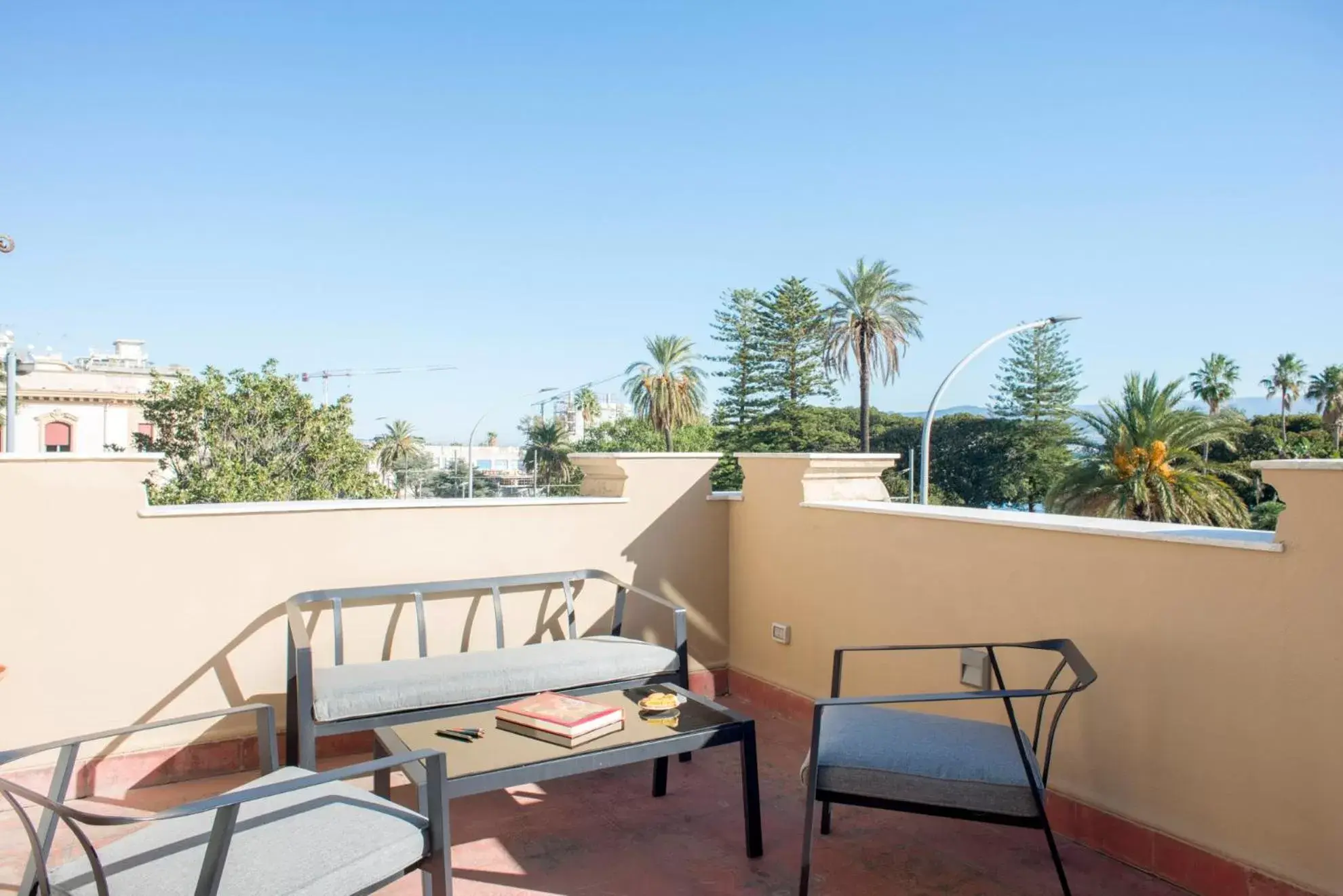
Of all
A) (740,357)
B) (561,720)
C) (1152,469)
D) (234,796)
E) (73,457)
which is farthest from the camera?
(740,357)

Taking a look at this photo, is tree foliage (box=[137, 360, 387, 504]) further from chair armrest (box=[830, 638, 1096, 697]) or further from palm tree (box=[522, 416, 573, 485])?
chair armrest (box=[830, 638, 1096, 697])

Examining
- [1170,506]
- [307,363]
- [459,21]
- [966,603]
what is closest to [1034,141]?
[1170,506]

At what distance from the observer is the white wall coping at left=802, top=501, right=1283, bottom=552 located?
2.14 meters

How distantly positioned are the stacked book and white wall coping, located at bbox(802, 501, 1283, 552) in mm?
1395

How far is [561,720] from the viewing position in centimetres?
239

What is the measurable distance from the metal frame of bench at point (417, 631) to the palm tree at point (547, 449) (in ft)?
141

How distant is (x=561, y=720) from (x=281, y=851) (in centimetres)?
89

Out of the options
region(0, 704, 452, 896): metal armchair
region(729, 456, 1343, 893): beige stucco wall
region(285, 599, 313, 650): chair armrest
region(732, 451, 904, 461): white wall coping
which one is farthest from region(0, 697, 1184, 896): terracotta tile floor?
region(732, 451, 904, 461): white wall coping

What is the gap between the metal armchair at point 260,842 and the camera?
147 centimetres

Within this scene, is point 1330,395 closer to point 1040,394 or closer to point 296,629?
point 1040,394

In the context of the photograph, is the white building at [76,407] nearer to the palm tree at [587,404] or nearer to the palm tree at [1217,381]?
the palm tree at [587,404]

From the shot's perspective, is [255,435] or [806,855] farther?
[255,435]

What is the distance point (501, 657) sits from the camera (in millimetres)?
3041

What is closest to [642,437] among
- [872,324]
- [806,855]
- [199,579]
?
[872,324]
